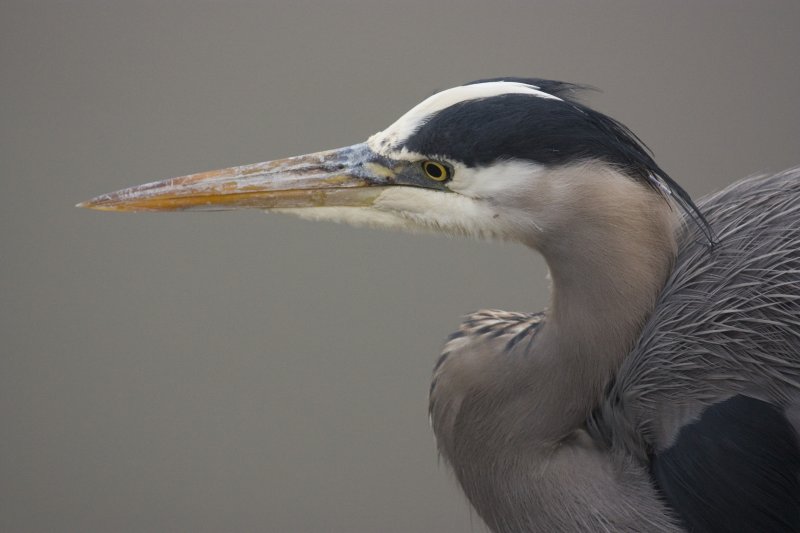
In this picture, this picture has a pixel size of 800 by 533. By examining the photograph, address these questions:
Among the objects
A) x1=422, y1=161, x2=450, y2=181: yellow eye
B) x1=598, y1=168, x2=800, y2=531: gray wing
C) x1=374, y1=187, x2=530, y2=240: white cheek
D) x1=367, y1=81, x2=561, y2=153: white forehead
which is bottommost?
x1=598, y1=168, x2=800, y2=531: gray wing

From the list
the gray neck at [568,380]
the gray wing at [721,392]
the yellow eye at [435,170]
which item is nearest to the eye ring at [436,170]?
the yellow eye at [435,170]

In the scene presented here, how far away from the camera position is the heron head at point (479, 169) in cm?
81

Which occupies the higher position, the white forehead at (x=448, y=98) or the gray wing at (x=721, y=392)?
the white forehead at (x=448, y=98)

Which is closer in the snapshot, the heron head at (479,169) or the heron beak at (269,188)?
the heron head at (479,169)

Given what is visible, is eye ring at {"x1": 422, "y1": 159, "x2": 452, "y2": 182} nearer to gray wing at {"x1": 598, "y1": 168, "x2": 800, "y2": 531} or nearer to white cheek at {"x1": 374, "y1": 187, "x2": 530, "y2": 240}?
white cheek at {"x1": 374, "y1": 187, "x2": 530, "y2": 240}

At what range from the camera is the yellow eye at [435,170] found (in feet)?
2.80

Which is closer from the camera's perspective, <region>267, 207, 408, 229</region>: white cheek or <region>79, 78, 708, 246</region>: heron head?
<region>79, 78, 708, 246</region>: heron head

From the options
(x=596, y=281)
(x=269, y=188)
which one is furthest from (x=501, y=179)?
(x=269, y=188)

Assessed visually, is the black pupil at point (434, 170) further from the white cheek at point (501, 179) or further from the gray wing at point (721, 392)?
the gray wing at point (721, 392)

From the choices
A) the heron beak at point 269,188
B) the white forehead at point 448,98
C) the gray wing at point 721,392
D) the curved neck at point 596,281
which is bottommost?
the gray wing at point 721,392

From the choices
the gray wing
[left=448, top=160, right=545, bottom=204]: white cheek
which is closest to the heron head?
[left=448, top=160, right=545, bottom=204]: white cheek

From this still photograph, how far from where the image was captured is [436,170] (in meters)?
0.86

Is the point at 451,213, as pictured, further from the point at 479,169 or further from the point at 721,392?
the point at 721,392

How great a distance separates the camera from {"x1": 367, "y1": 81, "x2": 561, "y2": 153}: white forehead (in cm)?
83
